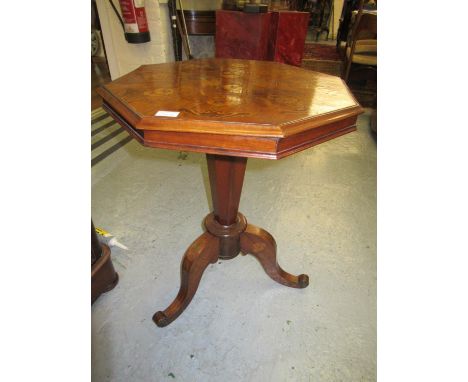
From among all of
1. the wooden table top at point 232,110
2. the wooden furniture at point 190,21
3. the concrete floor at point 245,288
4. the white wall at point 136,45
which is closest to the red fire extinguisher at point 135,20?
the white wall at point 136,45

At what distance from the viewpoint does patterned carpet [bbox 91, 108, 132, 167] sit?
215 cm

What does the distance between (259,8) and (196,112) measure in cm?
159

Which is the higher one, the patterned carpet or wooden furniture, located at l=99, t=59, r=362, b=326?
wooden furniture, located at l=99, t=59, r=362, b=326

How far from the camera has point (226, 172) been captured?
35.0 inches

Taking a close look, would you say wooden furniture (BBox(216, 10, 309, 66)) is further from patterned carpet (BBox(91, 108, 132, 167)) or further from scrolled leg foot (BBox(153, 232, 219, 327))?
scrolled leg foot (BBox(153, 232, 219, 327))

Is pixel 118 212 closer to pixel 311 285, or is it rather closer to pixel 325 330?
pixel 311 285

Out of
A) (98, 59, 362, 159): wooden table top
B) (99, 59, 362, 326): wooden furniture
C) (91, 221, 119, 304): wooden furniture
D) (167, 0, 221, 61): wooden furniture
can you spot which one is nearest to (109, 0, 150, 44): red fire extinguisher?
(167, 0, 221, 61): wooden furniture

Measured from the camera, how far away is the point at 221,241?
3.43 feet

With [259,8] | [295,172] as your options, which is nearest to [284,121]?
[295,172]

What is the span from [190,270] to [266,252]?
0.30 meters

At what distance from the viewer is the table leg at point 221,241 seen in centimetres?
93

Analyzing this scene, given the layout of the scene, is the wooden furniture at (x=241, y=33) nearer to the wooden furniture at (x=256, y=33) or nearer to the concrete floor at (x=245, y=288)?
the wooden furniture at (x=256, y=33)

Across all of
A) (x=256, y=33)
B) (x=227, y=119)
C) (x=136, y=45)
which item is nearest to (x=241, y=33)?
(x=256, y=33)

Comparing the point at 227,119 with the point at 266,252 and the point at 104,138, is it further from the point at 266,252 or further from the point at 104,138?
the point at 104,138
